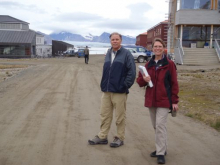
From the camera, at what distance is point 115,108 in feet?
17.6

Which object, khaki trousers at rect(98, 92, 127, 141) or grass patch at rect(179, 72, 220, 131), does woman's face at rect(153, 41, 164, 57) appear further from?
grass patch at rect(179, 72, 220, 131)

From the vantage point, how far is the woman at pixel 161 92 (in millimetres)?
4703

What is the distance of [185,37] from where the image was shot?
2953 cm

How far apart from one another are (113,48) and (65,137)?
78.8 inches

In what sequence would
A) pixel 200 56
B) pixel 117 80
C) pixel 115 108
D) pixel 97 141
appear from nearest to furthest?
pixel 117 80, pixel 115 108, pixel 97 141, pixel 200 56

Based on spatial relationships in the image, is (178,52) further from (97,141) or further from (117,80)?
(117,80)

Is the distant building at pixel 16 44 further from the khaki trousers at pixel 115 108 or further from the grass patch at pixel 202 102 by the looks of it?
the khaki trousers at pixel 115 108

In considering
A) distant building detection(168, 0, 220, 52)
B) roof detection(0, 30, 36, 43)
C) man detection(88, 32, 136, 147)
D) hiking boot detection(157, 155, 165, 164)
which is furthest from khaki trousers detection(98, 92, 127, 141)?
roof detection(0, 30, 36, 43)

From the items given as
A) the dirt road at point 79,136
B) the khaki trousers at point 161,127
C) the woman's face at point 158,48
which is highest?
the woman's face at point 158,48

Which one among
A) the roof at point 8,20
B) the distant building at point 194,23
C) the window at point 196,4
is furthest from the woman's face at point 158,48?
the roof at point 8,20

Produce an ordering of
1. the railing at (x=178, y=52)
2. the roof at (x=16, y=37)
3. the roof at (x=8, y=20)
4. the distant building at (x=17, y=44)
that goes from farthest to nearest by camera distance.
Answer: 1. the roof at (x=8, y=20)
2. the roof at (x=16, y=37)
3. the distant building at (x=17, y=44)
4. the railing at (x=178, y=52)

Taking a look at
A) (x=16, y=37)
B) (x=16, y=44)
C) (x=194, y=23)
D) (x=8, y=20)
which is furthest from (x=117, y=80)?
(x=8, y=20)

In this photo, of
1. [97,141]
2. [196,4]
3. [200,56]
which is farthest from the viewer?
[196,4]

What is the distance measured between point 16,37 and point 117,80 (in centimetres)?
4739
